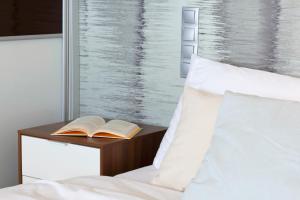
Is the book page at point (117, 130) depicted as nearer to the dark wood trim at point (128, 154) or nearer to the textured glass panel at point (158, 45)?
the dark wood trim at point (128, 154)

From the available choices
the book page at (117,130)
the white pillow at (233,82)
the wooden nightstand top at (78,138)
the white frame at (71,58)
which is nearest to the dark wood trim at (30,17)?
the white frame at (71,58)

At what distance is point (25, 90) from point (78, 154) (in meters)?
0.68

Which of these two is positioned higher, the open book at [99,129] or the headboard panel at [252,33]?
the headboard panel at [252,33]

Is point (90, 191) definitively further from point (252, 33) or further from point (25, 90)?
point (25, 90)

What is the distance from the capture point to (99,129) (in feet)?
10.3

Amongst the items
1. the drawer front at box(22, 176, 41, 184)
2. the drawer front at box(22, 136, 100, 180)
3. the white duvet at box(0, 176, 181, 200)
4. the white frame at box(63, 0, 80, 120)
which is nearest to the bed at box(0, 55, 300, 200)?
the white duvet at box(0, 176, 181, 200)

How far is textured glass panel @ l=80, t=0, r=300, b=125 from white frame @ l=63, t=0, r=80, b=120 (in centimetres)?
3

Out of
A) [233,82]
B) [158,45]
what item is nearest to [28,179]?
[158,45]

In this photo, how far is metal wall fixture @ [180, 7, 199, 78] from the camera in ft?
10.7

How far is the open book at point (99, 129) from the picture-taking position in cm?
Result: 312

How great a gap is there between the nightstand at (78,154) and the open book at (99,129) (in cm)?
3

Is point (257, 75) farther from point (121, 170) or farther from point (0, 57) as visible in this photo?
point (0, 57)

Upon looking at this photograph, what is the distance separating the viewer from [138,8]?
136 inches

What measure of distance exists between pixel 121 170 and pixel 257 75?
79 cm
